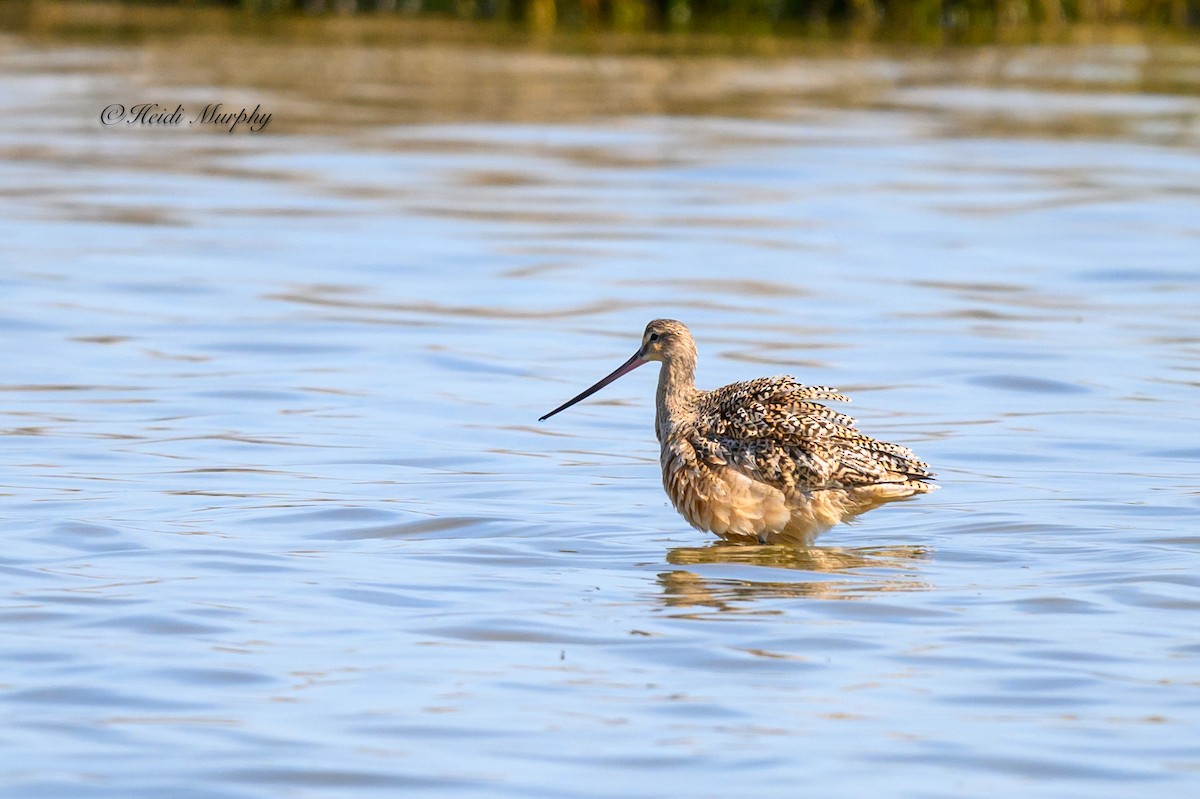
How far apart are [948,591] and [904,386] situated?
368cm

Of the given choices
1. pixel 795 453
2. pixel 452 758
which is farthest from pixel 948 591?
pixel 452 758

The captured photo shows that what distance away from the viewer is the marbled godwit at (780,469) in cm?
707

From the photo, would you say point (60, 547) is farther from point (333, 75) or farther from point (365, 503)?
point (333, 75)

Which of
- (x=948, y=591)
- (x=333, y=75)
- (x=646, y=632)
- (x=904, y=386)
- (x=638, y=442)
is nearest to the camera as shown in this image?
(x=646, y=632)

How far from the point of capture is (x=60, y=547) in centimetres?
675

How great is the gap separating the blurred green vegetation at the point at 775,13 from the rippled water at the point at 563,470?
425 inches

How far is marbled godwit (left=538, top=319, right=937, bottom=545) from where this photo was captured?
7070mm

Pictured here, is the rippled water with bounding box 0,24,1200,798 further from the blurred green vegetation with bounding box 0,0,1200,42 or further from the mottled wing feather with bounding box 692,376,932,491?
the blurred green vegetation with bounding box 0,0,1200,42

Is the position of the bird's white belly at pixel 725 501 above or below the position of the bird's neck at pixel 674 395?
below
